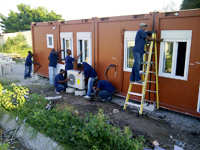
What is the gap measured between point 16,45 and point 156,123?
24.7m

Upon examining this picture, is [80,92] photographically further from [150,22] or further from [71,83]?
[150,22]

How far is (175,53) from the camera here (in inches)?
257

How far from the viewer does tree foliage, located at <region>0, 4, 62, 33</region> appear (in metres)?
38.2

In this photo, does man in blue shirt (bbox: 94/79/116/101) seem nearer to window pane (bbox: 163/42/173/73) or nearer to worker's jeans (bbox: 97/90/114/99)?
worker's jeans (bbox: 97/90/114/99)

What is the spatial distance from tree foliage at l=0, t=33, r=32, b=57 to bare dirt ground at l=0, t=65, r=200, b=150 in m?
18.5

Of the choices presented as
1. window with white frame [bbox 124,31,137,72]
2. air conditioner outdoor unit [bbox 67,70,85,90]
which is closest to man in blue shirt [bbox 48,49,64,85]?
air conditioner outdoor unit [bbox 67,70,85,90]

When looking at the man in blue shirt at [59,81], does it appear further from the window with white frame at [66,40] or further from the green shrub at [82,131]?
the green shrub at [82,131]

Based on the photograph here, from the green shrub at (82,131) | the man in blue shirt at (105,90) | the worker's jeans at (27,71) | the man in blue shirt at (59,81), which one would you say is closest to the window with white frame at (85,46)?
the man in blue shirt at (59,81)

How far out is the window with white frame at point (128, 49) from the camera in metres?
7.65

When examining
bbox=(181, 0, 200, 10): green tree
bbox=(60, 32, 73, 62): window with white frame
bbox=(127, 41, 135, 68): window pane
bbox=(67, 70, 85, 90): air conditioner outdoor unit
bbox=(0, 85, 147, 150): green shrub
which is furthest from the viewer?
bbox=(181, 0, 200, 10): green tree

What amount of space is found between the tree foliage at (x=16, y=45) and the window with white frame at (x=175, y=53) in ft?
66.8

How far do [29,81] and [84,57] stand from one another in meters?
4.59

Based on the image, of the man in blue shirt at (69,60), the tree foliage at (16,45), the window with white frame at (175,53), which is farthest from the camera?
the tree foliage at (16,45)

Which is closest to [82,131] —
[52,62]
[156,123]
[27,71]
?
[156,123]
